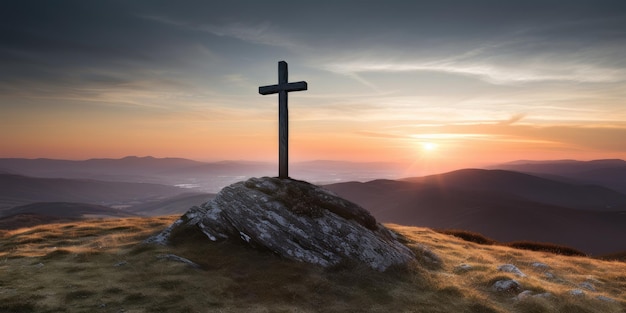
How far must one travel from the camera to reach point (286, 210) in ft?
59.3

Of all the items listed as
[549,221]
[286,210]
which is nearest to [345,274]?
[286,210]

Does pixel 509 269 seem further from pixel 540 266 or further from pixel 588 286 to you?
pixel 540 266

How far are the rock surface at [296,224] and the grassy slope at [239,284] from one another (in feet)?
2.63

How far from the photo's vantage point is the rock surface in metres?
16.3

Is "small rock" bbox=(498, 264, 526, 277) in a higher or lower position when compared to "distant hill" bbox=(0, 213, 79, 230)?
higher

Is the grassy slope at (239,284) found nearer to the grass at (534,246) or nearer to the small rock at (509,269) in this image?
the small rock at (509,269)

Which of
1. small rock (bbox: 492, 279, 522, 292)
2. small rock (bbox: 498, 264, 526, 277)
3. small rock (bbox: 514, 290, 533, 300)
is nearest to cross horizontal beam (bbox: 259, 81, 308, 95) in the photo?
small rock (bbox: 492, 279, 522, 292)

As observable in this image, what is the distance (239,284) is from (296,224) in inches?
193

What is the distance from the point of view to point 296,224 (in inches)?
682

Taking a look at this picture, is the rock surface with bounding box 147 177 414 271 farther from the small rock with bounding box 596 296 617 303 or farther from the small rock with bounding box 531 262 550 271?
the small rock with bounding box 531 262 550 271

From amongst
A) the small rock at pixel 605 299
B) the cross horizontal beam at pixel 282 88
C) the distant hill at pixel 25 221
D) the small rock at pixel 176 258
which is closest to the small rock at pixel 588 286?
the small rock at pixel 605 299

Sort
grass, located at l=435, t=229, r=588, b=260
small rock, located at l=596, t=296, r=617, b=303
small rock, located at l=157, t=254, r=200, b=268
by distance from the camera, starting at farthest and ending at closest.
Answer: grass, located at l=435, t=229, r=588, b=260 → small rock, located at l=157, t=254, r=200, b=268 → small rock, located at l=596, t=296, r=617, b=303

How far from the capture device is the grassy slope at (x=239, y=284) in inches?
448

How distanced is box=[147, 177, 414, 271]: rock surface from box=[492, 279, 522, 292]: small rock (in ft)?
14.6
